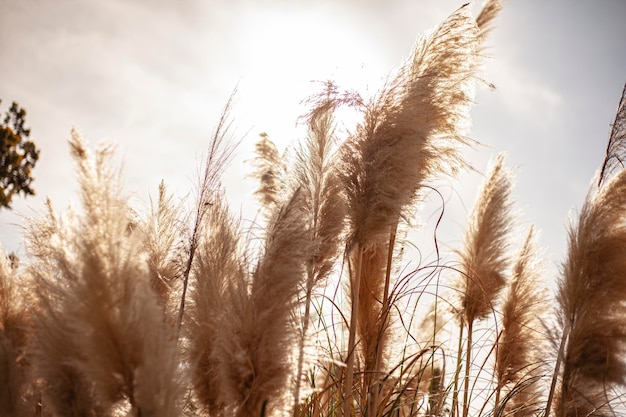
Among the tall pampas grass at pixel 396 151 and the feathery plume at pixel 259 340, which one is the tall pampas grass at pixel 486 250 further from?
the feathery plume at pixel 259 340

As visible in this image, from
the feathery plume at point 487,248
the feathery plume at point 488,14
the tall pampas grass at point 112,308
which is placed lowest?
the tall pampas grass at point 112,308

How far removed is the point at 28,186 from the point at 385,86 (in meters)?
12.7

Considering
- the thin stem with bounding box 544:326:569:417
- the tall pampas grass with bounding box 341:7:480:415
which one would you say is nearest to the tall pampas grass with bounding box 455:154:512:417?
the thin stem with bounding box 544:326:569:417

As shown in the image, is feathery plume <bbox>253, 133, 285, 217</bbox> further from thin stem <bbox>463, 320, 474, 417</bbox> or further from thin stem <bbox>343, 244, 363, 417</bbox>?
thin stem <bbox>463, 320, 474, 417</bbox>

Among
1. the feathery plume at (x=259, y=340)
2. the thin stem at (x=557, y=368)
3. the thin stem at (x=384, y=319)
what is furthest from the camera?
the thin stem at (x=557, y=368)

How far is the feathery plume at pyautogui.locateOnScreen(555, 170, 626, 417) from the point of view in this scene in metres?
3.06

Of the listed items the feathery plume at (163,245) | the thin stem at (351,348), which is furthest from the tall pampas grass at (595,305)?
the feathery plume at (163,245)

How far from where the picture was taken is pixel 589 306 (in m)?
3.09

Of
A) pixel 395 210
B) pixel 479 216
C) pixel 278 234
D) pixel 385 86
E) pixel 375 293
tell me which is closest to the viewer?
pixel 278 234

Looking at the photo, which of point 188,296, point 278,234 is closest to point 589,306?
point 278,234

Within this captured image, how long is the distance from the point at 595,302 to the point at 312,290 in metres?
1.53

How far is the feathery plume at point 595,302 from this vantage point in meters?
3.06

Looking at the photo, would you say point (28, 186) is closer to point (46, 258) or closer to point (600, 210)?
point (46, 258)

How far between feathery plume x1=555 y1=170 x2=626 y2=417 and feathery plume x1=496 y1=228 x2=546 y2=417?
584mm
